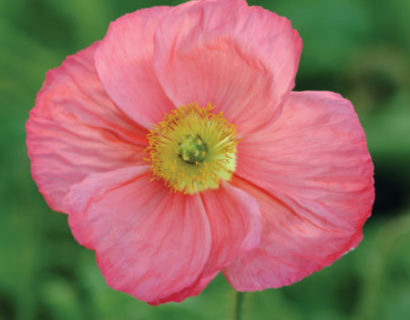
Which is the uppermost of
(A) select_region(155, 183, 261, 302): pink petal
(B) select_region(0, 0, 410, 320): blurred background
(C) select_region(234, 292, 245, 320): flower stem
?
(A) select_region(155, 183, 261, 302): pink petal

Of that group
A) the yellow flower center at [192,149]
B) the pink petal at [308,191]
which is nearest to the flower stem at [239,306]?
the pink petal at [308,191]

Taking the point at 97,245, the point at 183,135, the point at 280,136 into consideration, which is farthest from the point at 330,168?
the point at 97,245

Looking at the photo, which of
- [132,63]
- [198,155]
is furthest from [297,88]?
[132,63]

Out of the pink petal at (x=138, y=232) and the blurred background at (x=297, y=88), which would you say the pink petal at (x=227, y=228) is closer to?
the pink petal at (x=138, y=232)

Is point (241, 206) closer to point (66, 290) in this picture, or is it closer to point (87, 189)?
point (87, 189)

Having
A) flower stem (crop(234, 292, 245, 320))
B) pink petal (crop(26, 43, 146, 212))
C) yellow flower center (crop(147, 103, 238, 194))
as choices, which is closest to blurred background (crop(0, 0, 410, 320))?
flower stem (crop(234, 292, 245, 320))

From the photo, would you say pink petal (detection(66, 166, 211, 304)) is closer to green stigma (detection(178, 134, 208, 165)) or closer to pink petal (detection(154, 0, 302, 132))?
green stigma (detection(178, 134, 208, 165))
